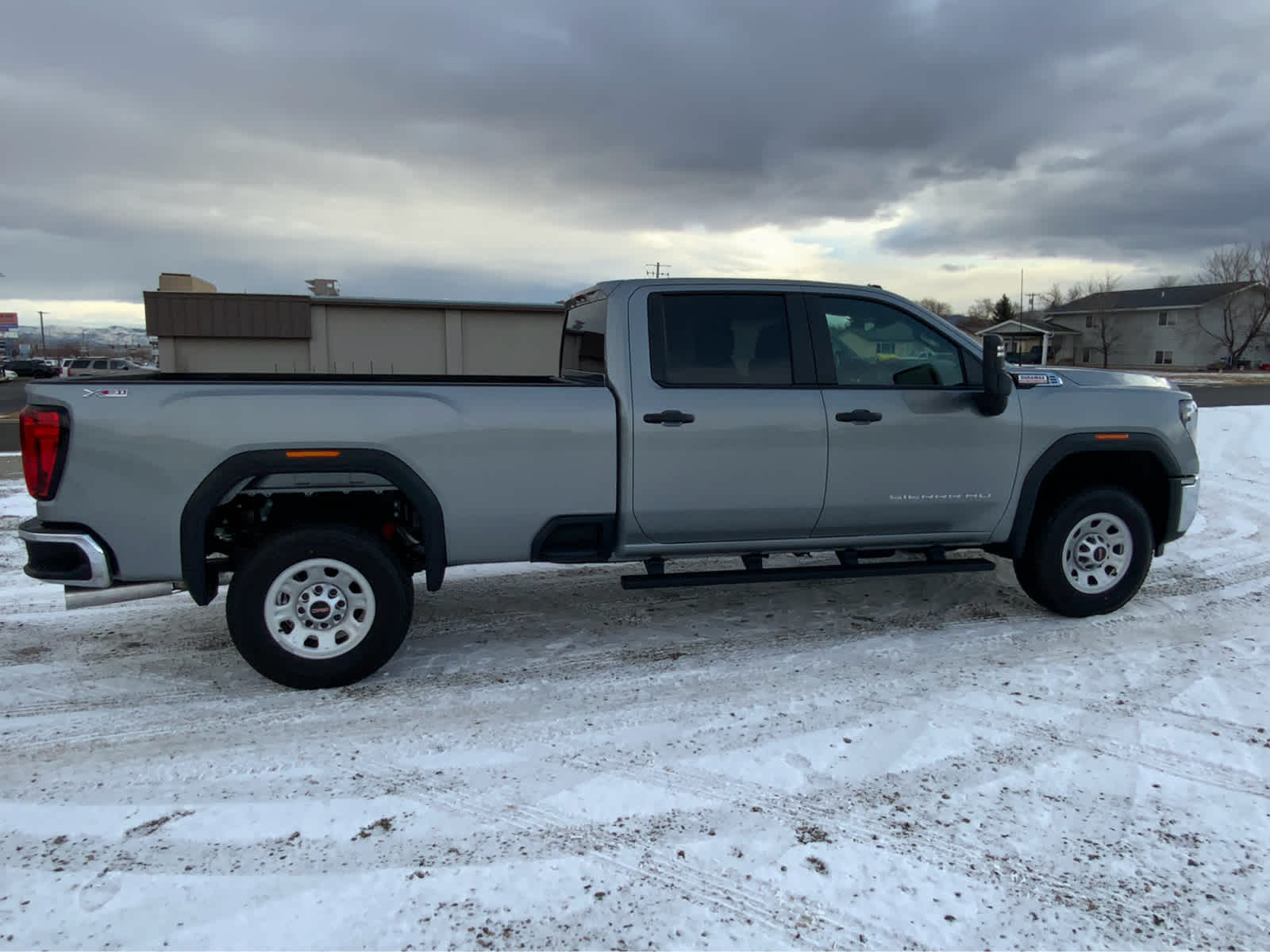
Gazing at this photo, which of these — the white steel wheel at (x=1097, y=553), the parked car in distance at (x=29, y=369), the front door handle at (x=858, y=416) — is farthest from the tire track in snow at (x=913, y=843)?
the parked car in distance at (x=29, y=369)

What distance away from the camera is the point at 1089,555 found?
521cm

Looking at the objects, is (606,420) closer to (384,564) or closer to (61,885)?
(384,564)

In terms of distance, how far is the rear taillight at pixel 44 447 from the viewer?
12.2ft

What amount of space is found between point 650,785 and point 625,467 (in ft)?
5.52

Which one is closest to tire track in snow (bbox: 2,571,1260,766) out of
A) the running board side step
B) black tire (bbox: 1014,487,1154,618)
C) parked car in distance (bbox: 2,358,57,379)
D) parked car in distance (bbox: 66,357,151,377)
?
black tire (bbox: 1014,487,1154,618)

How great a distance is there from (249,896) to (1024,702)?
342cm

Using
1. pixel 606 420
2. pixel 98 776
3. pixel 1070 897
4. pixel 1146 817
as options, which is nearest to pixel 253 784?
pixel 98 776

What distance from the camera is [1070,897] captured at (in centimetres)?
264

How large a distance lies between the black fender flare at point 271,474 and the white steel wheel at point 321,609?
0.34m

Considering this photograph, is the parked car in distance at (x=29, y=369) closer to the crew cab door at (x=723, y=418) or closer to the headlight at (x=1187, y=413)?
the crew cab door at (x=723, y=418)

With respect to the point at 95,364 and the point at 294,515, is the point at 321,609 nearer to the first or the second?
the point at 294,515

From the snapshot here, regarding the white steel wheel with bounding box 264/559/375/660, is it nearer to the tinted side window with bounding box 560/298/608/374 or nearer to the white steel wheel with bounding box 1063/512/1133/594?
the tinted side window with bounding box 560/298/608/374

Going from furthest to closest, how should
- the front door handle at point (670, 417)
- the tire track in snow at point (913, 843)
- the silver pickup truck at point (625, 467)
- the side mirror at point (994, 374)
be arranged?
the side mirror at point (994, 374) < the front door handle at point (670, 417) < the silver pickup truck at point (625, 467) < the tire track in snow at point (913, 843)

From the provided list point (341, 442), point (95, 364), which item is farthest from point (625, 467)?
point (95, 364)
